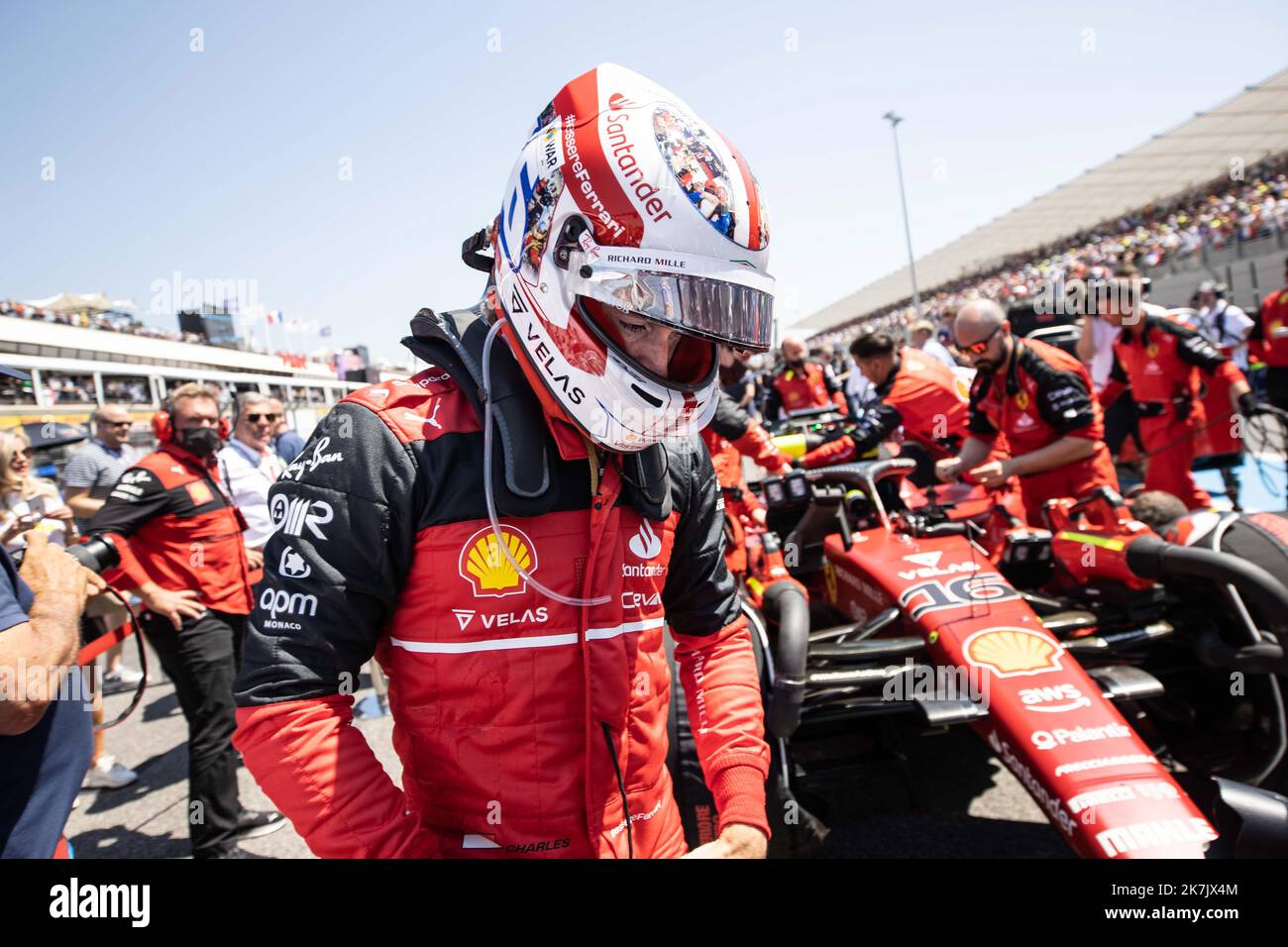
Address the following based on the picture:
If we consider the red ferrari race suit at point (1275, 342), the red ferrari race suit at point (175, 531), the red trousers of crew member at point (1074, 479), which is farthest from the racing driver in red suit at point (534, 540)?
the red ferrari race suit at point (1275, 342)

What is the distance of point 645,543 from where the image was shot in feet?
4.16

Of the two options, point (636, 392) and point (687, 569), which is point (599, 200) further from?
point (687, 569)

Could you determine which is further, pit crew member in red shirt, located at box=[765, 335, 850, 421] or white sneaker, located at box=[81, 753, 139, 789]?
pit crew member in red shirt, located at box=[765, 335, 850, 421]

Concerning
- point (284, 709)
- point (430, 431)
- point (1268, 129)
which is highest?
point (1268, 129)

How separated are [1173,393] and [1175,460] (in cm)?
50

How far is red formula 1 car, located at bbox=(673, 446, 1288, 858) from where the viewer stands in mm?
2027

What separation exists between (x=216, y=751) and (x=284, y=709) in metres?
2.70

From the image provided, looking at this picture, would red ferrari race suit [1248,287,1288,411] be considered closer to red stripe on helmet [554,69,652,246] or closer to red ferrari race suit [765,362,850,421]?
red ferrari race suit [765,362,850,421]

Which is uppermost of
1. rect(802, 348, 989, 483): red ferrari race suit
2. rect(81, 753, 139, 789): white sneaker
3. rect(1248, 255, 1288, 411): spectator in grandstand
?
rect(1248, 255, 1288, 411): spectator in grandstand

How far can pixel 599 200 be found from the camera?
3.89ft

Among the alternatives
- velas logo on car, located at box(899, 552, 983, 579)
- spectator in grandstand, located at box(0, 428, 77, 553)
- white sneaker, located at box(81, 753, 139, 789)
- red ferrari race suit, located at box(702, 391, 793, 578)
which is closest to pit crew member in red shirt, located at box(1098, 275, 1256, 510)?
red ferrari race suit, located at box(702, 391, 793, 578)

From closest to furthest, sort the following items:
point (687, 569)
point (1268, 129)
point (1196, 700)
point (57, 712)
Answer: point (687, 569) < point (57, 712) < point (1196, 700) < point (1268, 129)

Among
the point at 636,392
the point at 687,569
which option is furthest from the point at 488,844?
the point at 636,392

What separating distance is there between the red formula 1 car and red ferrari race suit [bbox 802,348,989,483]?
157cm
